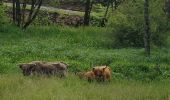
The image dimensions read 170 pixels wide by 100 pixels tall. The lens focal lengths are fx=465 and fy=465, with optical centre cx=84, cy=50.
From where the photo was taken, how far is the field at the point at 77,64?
10789 mm

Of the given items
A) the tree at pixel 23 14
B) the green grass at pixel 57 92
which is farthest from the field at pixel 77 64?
the tree at pixel 23 14

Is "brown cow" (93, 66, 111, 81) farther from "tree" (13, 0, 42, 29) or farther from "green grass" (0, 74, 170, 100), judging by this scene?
"tree" (13, 0, 42, 29)

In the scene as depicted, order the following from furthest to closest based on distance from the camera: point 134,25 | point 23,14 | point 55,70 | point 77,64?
point 23,14 → point 134,25 → point 77,64 → point 55,70

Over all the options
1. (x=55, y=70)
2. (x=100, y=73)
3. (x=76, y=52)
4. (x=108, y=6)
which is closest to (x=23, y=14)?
(x=108, y=6)

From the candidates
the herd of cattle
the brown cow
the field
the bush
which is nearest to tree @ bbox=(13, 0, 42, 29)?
the field

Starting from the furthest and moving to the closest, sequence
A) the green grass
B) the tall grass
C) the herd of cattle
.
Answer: the tall grass → the herd of cattle → the green grass

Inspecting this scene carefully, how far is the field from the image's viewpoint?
10.8 metres

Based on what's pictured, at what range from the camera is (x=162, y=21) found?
28016 mm

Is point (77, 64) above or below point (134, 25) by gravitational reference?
below

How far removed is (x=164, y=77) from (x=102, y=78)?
471 centimetres

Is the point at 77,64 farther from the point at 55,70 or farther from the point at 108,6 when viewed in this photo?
the point at 108,6

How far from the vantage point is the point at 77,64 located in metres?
19.8

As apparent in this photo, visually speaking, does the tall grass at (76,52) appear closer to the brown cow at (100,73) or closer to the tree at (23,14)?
the tree at (23,14)

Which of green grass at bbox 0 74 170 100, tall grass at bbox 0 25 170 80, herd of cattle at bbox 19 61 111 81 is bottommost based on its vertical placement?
tall grass at bbox 0 25 170 80
